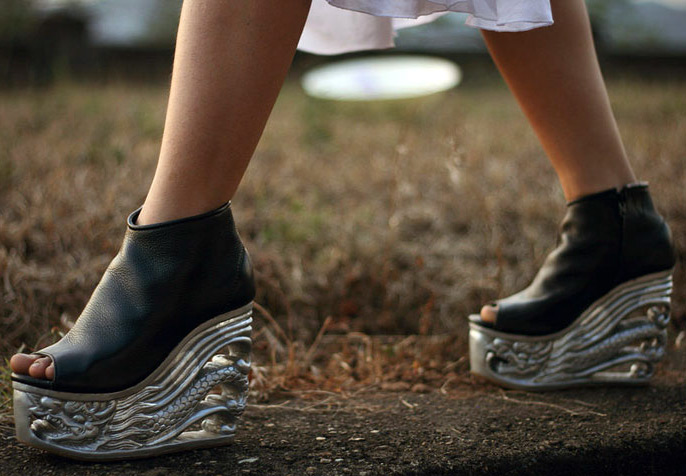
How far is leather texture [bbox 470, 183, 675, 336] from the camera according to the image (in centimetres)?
119

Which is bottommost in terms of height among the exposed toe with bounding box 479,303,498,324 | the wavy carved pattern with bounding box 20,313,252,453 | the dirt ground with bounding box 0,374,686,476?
the dirt ground with bounding box 0,374,686,476

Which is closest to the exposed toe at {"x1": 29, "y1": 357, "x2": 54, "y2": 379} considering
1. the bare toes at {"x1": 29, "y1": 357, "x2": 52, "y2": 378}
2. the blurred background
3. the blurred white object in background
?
the bare toes at {"x1": 29, "y1": 357, "x2": 52, "y2": 378}

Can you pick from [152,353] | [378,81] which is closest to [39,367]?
[152,353]

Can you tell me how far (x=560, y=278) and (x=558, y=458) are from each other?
372 millimetres

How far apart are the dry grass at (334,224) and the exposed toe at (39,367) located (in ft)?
1.48

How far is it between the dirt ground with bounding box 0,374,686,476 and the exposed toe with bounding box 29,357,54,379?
13cm

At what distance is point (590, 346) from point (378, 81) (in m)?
3.64

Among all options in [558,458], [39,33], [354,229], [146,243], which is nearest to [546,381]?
[558,458]

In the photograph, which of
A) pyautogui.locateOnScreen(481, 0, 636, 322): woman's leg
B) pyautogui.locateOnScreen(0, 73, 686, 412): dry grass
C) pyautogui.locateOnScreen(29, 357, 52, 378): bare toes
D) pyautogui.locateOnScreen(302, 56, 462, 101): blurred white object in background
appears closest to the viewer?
pyautogui.locateOnScreen(29, 357, 52, 378): bare toes

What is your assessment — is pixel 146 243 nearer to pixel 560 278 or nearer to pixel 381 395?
pixel 381 395

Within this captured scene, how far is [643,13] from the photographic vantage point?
30.4ft

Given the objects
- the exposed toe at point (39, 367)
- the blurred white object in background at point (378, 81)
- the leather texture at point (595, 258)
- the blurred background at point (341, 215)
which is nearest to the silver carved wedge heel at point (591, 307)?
the leather texture at point (595, 258)

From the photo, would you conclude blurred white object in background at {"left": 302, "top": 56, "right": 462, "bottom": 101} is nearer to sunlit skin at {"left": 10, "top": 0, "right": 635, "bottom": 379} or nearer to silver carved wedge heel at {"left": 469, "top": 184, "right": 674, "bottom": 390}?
silver carved wedge heel at {"left": 469, "top": 184, "right": 674, "bottom": 390}

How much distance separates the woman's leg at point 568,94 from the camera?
1146 millimetres
